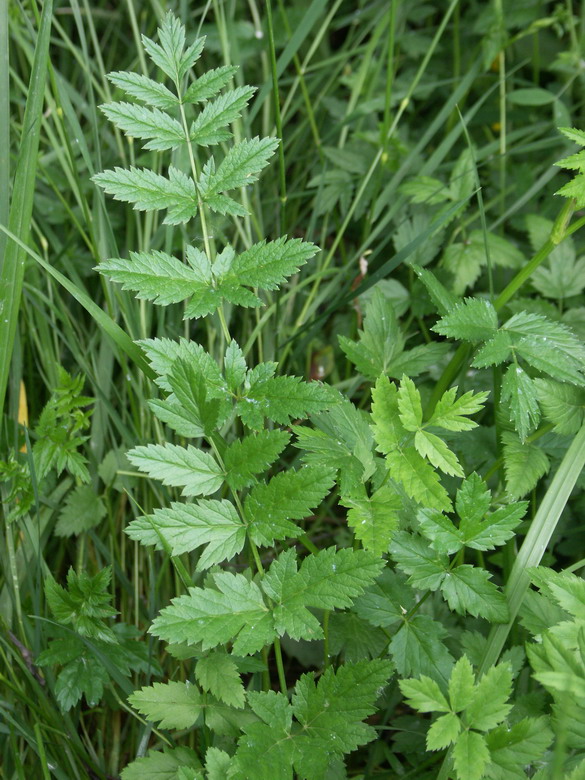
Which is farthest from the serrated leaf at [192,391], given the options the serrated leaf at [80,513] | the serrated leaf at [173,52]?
the serrated leaf at [80,513]

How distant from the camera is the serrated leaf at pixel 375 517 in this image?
1125 mm

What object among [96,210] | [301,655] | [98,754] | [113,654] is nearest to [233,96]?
[96,210]

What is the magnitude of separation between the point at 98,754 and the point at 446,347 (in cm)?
112

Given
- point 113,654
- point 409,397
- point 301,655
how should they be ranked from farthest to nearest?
1. point 301,655
2. point 113,654
3. point 409,397

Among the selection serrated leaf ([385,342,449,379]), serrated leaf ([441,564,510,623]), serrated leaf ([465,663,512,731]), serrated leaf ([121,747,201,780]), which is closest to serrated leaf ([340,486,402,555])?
serrated leaf ([441,564,510,623])

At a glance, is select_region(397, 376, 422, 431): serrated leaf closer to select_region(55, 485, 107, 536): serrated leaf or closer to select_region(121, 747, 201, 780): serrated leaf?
select_region(121, 747, 201, 780): serrated leaf

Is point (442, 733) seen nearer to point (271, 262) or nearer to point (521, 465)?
point (521, 465)

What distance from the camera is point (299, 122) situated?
7.77ft

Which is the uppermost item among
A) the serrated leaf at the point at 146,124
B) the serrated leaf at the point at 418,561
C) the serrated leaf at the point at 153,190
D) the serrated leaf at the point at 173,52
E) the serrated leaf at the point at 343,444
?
the serrated leaf at the point at 173,52

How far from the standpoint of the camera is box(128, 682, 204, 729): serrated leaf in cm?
117

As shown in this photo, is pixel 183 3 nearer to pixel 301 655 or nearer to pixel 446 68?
pixel 446 68

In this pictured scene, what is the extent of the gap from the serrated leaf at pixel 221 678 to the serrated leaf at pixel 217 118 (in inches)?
34.8

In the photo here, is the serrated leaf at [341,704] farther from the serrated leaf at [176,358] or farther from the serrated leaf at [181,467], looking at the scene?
the serrated leaf at [176,358]

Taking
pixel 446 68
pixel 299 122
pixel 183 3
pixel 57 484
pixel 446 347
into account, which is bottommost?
pixel 57 484
